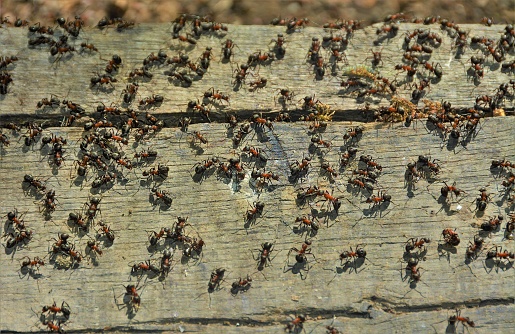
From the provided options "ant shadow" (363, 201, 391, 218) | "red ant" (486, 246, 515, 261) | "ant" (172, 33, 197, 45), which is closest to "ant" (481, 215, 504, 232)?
"red ant" (486, 246, 515, 261)

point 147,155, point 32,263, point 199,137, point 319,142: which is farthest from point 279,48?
point 32,263

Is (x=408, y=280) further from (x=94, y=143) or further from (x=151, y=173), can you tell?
(x=94, y=143)

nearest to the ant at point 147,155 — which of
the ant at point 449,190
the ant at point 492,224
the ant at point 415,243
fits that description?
the ant at point 415,243

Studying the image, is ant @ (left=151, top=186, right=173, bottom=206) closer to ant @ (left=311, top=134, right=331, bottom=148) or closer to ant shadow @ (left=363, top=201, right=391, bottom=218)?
ant @ (left=311, top=134, right=331, bottom=148)

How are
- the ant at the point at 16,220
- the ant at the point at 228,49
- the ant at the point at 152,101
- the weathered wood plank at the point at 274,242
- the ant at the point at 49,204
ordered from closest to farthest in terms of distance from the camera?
1. the weathered wood plank at the point at 274,242
2. the ant at the point at 16,220
3. the ant at the point at 49,204
4. the ant at the point at 152,101
5. the ant at the point at 228,49

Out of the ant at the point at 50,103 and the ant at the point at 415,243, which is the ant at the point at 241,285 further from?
the ant at the point at 50,103

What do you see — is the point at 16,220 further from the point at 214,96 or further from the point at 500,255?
the point at 500,255

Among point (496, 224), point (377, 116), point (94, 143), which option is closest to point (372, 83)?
point (377, 116)
